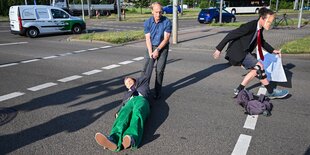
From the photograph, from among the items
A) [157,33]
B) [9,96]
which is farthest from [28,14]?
[157,33]

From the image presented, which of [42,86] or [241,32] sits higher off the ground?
[241,32]

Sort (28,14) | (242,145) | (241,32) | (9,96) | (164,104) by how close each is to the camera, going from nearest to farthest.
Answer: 1. (242,145)
2. (241,32)
3. (164,104)
4. (9,96)
5. (28,14)

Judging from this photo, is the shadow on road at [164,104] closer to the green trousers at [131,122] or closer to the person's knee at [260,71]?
the green trousers at [131,122]

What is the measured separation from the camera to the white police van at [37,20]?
16203mm

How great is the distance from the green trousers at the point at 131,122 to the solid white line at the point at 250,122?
5.16ft

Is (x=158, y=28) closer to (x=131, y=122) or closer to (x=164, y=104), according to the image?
(x=164, y=104)

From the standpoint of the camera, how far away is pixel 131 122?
362 centimetres

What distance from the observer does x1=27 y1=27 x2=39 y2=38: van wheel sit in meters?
16.5

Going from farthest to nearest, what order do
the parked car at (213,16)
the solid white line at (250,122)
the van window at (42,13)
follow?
the parked car at (213,16)
the van window at (42,13)
the solid white line at (250,122)

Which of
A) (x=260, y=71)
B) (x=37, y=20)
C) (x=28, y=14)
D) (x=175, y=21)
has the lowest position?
(x=260, y=71)

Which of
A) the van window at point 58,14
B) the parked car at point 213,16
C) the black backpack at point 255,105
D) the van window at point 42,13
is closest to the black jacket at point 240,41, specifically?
the black backpack at point 255,105

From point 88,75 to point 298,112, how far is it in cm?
512

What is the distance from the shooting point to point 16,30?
16562 mm

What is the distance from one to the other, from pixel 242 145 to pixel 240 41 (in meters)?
2.09
